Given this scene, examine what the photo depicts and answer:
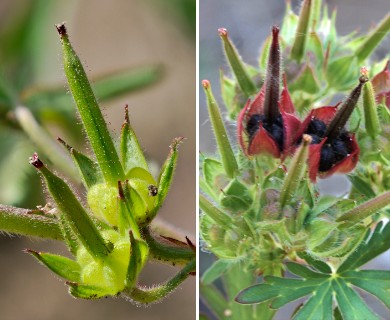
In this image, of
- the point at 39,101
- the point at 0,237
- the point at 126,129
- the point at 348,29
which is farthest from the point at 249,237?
the point at 0,237

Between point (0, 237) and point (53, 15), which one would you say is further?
point (0, 237)

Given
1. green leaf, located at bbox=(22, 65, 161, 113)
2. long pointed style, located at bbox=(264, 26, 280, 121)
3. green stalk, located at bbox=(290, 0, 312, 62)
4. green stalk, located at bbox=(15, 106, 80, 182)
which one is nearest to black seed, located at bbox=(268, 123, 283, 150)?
long pointed style, located at bbox=(264, 26, 280, 121)

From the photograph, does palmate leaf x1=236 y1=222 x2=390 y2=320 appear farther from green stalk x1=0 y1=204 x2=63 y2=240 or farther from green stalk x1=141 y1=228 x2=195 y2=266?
green stalk x1=0 y1=204 x2=63 y2=240

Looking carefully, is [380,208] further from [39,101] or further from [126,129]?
[39,101]

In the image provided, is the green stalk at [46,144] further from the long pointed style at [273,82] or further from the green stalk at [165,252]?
the long pointed style at [273,82]

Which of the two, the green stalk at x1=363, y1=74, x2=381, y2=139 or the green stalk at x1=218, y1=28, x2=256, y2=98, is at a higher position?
the green stalk at x1=218, y1=28, x2=256, y2=98

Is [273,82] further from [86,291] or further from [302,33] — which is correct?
[86,291]
